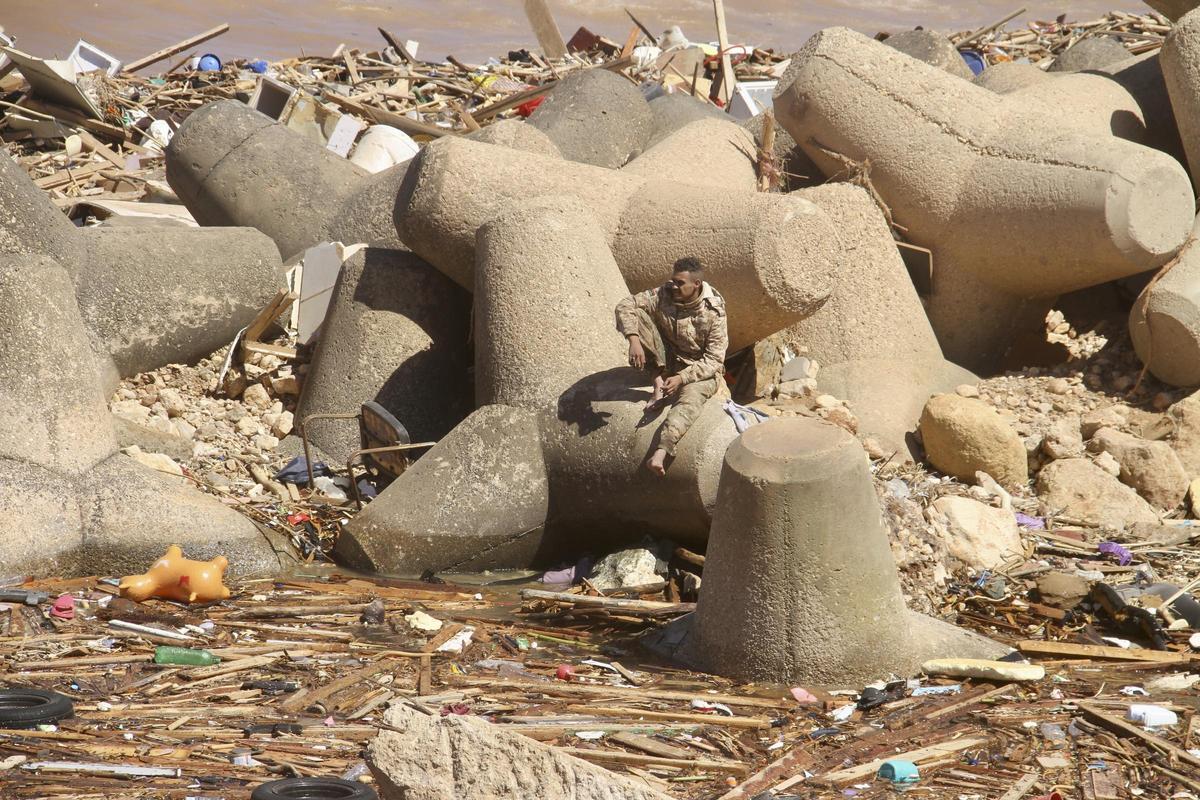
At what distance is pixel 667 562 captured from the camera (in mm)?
7215

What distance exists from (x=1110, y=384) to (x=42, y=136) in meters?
12.2

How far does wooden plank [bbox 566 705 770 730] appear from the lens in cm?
514

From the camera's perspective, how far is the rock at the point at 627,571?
7.06 meters

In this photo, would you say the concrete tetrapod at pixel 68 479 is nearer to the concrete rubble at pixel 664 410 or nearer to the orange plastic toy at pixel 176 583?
the concrete rubble at pixel 664 410

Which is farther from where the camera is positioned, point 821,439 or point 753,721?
point 821,439

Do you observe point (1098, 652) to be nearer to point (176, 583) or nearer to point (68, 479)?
point (176, 583)

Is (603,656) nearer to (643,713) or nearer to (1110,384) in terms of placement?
(643,713)

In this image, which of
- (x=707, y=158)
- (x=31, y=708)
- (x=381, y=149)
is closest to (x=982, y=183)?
(x=707, y=158)

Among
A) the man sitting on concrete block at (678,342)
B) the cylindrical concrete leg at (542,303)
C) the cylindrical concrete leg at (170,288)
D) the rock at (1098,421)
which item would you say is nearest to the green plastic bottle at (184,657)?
the man sitting on concrete block at (678,342)

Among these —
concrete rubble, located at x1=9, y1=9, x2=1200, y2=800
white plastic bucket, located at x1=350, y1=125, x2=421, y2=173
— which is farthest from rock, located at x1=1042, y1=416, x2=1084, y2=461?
white plastic bucket, located at x1=350, y1=125, x2=421, y2=173

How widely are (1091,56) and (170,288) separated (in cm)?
823

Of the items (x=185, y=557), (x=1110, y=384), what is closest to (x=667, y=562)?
(x=185, y=557)

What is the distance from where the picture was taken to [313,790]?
4125 millimetres

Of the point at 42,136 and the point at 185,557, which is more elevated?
the point at 42,136
